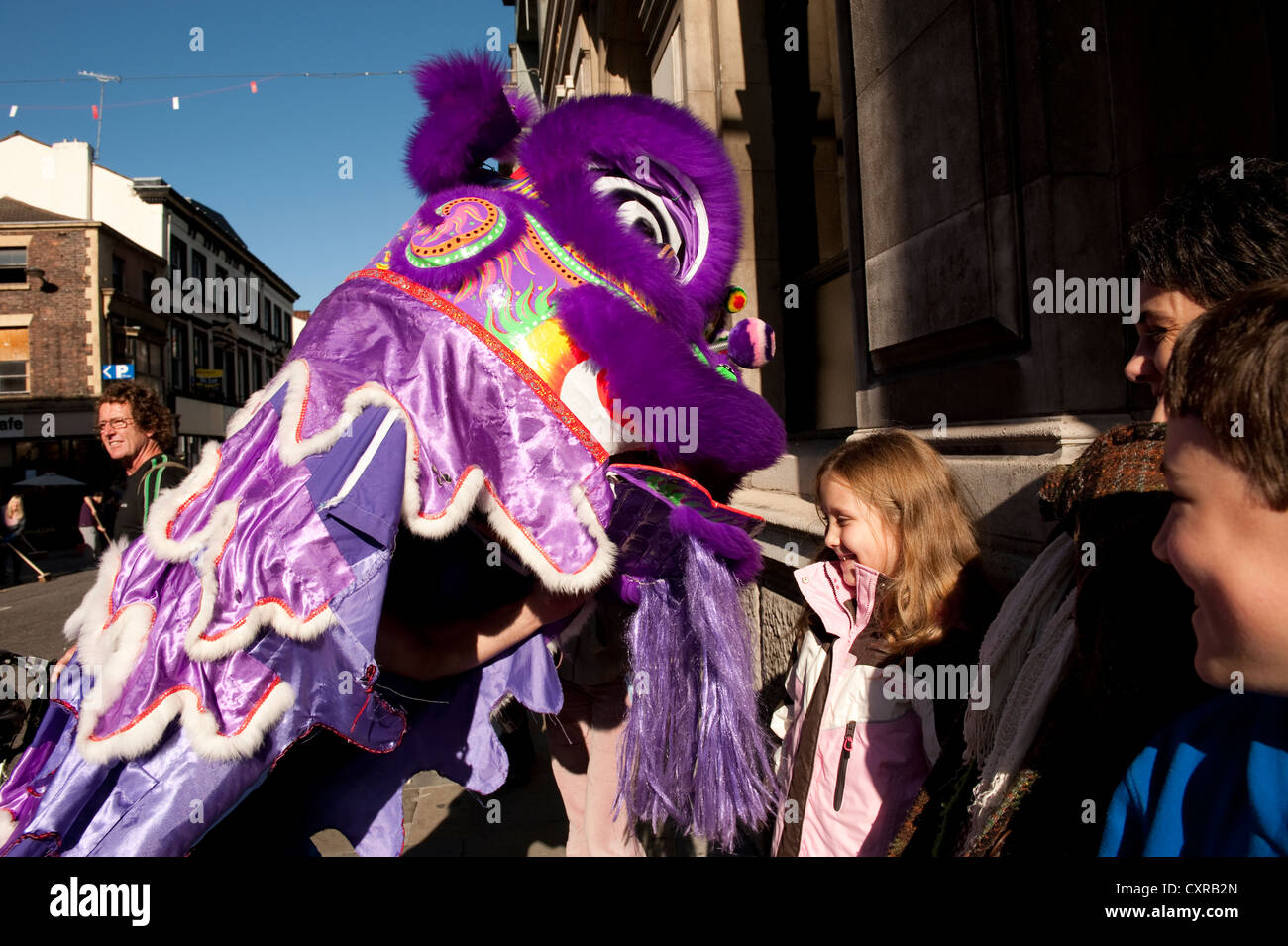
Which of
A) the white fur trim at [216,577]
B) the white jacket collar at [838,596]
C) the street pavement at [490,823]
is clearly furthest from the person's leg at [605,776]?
the white fur trim at [216,577]

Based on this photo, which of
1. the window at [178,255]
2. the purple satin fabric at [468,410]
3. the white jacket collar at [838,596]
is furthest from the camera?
the window at [178,255]

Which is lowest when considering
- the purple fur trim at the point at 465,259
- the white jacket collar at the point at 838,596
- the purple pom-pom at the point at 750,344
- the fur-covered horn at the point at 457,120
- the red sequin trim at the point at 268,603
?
the white jacket collar at the point at 838,596

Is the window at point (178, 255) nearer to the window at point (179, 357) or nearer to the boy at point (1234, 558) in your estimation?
the window at point (179, 357)

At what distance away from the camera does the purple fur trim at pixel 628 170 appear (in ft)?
5.64

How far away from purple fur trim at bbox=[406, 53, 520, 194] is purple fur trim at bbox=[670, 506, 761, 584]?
0.98 meters

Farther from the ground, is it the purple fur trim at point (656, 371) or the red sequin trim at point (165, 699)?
the purple fur trim at point (656, 371)

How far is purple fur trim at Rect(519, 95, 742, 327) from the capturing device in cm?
172

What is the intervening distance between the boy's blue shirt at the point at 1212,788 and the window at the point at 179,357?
37.0 m

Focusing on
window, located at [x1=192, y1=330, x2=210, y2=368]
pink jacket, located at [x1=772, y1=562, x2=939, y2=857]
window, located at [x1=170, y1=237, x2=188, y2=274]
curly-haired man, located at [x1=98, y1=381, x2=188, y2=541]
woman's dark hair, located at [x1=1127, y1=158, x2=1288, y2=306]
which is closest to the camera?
woman's dark hair, located at [x1=1127, y1=158, x2=1288, y2=306]

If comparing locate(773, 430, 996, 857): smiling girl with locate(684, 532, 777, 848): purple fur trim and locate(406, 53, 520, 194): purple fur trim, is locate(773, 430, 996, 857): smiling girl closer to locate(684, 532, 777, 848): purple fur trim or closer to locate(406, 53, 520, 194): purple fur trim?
locate(684, 532, 777, 848): purple fur trim

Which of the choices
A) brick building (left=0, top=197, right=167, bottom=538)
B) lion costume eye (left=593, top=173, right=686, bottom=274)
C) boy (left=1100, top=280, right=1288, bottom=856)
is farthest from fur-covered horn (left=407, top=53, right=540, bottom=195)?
brick building (left=0, top=197, right=167, bottom=538)
